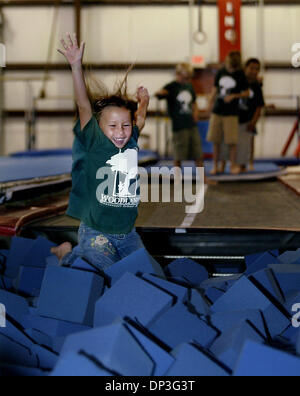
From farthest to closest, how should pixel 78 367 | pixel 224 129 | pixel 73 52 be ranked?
pixel 224 129 → pixel 73 52 → pixel 78 367

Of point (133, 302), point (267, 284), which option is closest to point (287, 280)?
point (267, 284)

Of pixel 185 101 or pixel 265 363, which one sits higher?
pixel 185 101

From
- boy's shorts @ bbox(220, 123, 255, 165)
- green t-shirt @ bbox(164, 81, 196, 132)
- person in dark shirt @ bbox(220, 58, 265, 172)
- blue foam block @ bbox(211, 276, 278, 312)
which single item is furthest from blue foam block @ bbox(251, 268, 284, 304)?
boy's shorts @ bbox(220, 123, 255, 165)

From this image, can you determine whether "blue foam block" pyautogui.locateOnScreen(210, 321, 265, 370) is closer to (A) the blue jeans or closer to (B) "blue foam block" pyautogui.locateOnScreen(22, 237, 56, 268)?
(A) the blue jeans

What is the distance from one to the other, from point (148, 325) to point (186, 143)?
123 inches

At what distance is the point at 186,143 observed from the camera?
427 centimetres

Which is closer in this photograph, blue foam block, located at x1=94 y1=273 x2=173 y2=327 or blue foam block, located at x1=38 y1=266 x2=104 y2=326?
blue foam block, located at x1=94 y1=273 x2=173 y2=327

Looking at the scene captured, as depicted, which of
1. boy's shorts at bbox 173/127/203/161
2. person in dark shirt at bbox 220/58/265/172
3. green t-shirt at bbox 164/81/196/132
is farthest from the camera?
person in dark shirt at bbox 220/58/265/172

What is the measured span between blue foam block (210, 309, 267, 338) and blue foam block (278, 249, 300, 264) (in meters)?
0.58

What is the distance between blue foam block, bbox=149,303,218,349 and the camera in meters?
1.26

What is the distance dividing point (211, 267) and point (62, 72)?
297 inches

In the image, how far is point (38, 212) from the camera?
243 cm

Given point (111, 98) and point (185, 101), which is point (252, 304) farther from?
point (185, 101)
